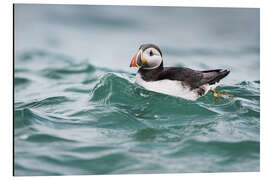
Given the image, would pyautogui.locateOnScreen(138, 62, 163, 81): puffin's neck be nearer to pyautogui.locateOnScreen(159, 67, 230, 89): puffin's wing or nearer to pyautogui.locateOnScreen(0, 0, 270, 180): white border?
pyautogui.locateOnScreen(159, 67, 230, 89): puffin's wing

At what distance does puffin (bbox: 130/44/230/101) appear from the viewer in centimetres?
629

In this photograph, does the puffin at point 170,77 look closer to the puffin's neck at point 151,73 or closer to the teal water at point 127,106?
the puffin's neck at point 151,73

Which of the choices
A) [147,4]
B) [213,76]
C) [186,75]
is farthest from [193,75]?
[147,4]

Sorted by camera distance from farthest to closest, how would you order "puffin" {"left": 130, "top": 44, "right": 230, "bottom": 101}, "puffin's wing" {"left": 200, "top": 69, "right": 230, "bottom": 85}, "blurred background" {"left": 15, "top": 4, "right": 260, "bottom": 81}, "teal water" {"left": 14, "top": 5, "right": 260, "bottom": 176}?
"puffin's wing" {"left": 200, "top": 69, "right": 230, "bottom": 85}, "puffin" {"left": 130, "top": 44, "right": 230, "bottom": 101}, "blurred background" {"left": 15, "top": 4, "right": 260, "bottom": 81}, "teal water" {"left": 14, "top": 5, "right": 260, "bottom": 176}

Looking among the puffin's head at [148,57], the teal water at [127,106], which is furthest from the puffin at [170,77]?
the teal water at [127,106]

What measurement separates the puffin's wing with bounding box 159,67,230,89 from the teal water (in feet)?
0.62

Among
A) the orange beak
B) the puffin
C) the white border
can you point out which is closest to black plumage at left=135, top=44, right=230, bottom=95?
the puffin

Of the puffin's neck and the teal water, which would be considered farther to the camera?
the puffin's neck

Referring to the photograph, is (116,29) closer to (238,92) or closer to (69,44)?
(69,44)

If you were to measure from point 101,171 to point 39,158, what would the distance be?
0.73m

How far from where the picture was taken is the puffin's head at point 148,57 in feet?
20.7

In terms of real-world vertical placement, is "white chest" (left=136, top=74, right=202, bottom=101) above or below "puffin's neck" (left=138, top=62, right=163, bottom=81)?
below
